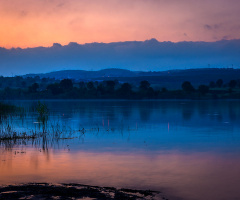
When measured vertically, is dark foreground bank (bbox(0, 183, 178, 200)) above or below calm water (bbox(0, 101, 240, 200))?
above

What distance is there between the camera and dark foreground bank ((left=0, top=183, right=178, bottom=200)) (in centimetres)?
1143

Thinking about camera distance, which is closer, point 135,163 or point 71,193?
point 71,193

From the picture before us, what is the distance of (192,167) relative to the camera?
16828 mm

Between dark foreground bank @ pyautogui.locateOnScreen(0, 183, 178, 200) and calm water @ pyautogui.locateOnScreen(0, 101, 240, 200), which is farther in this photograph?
calm water @ pyautogui.locateOnScreen(0, 101, 240, 200)

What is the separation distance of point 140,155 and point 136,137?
872 cm

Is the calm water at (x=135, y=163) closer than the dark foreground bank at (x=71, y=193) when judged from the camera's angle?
No

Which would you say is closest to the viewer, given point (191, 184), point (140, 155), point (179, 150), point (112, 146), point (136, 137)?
point (191, 184)

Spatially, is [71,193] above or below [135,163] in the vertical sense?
above

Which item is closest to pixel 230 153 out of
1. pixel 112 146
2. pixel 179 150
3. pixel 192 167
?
pixel 179 150

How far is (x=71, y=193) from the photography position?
1187 centimetres

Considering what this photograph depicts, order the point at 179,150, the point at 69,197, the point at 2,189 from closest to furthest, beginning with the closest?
the point at 69,197 < the point at 2,189 < the point at 179,150

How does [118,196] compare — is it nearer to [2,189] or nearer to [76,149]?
[2,189]

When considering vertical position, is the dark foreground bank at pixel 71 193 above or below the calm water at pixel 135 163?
above

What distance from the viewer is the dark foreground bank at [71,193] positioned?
11.4 meters
